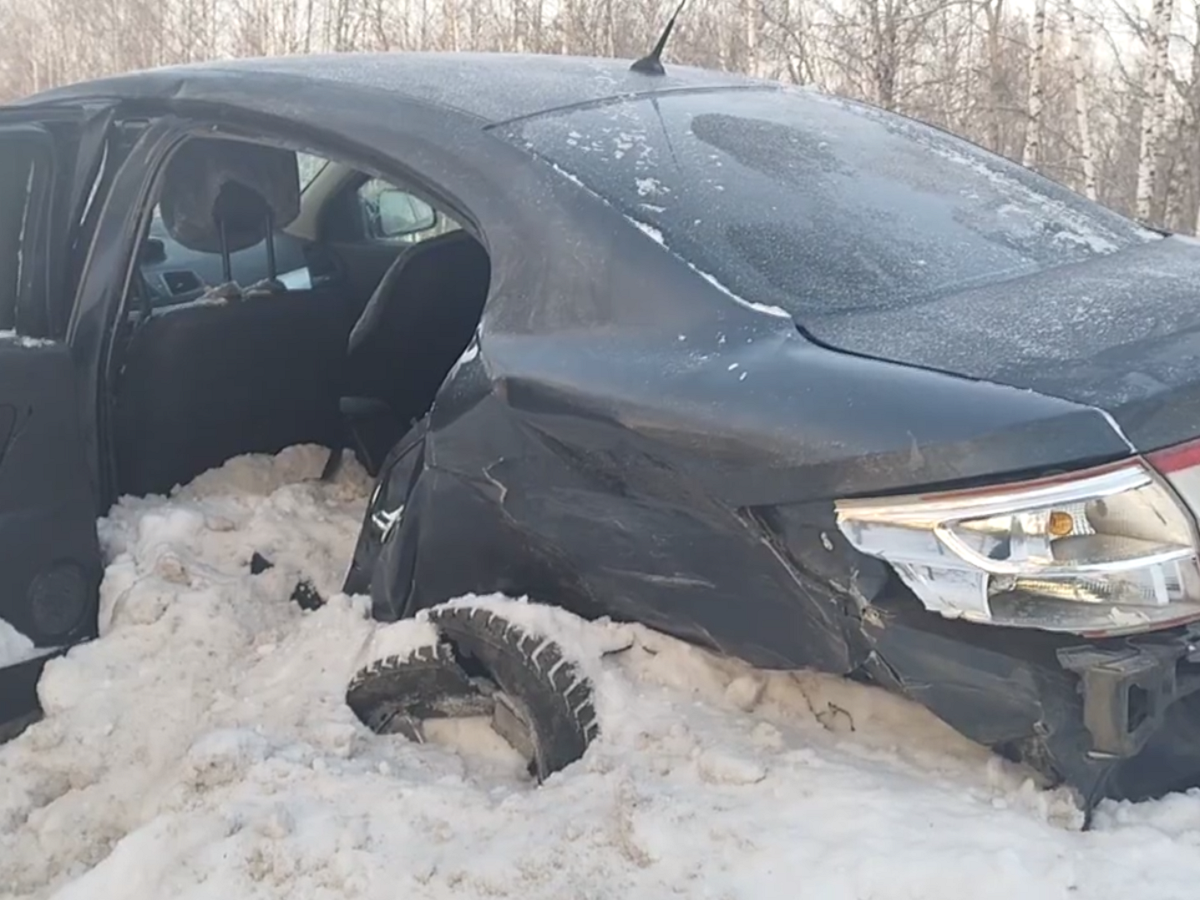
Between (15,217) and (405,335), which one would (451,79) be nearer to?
(405,335)

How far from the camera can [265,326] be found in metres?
3.38

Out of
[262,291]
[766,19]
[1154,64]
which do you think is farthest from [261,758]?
[766,19]

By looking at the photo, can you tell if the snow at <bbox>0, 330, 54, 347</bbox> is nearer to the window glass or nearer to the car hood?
the window glass

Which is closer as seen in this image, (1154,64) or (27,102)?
(27,102)

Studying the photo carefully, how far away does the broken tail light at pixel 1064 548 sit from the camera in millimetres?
1493

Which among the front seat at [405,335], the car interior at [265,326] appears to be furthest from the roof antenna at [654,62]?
the front seat at [405,335]

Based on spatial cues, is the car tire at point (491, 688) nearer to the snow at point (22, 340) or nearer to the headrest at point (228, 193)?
Result: the snow at point (22, 340)

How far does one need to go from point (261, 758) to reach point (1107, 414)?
54.4 inches

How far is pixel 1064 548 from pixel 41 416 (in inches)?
84.3

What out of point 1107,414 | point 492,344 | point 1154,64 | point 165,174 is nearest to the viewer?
point 1107,414

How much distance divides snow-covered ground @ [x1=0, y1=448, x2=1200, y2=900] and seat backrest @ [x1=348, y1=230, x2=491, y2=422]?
983 mm

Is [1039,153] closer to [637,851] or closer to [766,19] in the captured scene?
[766,19]

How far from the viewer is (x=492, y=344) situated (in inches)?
81.7

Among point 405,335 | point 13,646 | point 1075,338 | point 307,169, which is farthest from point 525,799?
point 307,169
